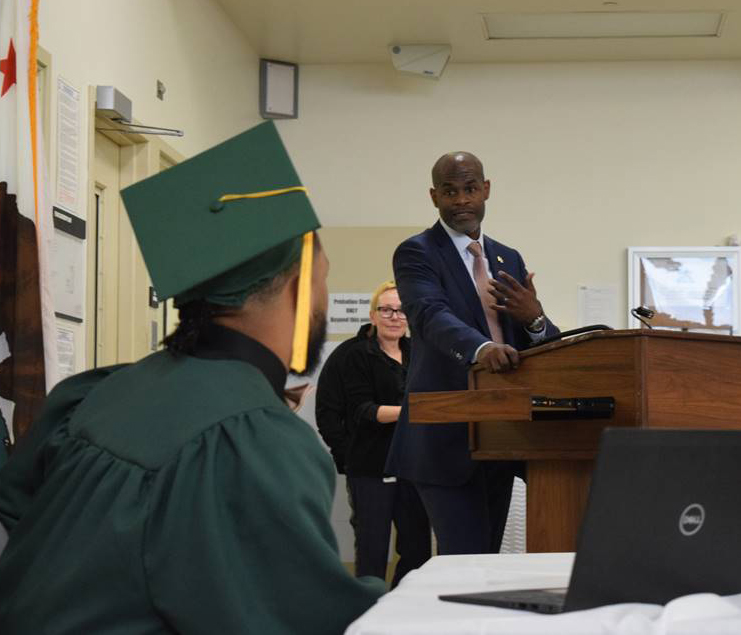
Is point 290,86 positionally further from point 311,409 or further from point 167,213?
point 167,213

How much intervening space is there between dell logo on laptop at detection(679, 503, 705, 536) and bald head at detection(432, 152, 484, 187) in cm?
218

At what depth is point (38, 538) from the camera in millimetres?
1386

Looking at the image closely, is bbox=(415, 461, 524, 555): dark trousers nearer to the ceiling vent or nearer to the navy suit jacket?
the navy suit jacket

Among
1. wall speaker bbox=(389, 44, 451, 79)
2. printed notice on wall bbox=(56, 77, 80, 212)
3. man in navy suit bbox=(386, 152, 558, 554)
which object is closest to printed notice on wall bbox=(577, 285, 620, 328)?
wall speaker bbox=(389, 44, 451, 79)

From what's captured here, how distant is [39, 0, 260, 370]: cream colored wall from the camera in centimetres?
469

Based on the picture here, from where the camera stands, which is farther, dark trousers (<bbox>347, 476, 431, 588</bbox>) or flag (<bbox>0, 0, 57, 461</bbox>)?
dark trousers (<bbox>347, 476, 431, 588</bbox>)

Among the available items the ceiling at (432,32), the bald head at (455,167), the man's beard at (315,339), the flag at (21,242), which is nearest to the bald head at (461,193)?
the bald head at (455,167)

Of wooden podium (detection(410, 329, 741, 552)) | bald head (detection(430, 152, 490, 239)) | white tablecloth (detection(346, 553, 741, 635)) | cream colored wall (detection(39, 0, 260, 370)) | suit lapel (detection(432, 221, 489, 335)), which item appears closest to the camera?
white tablecloth (detection(346, 553, 741, 635))

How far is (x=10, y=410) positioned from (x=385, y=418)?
2217mm

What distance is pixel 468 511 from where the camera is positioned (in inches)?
122

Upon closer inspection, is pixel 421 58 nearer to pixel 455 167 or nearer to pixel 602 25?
pixel 602 25

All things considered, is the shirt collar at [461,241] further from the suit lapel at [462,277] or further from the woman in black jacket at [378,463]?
the woman in black jacket at [378,463]

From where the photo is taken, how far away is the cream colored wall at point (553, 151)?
7.54m

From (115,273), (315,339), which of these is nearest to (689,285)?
(115,273)
